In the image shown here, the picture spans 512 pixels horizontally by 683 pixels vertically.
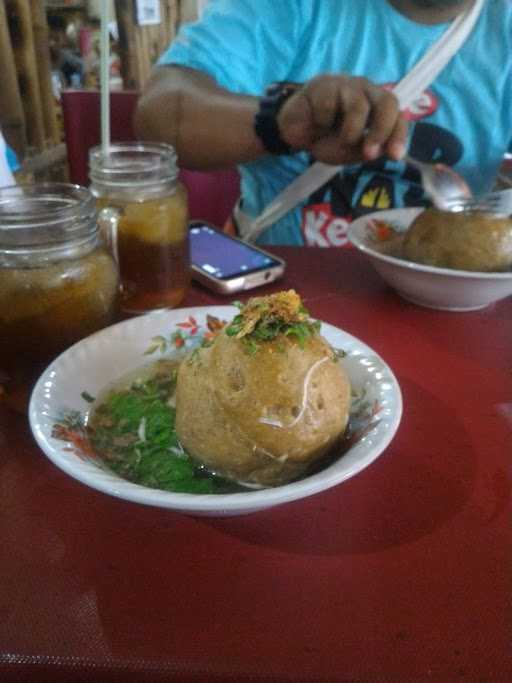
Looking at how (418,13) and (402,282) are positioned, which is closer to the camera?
(402,282)

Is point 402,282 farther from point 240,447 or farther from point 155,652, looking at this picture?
point 155,652

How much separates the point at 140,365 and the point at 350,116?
472 mm

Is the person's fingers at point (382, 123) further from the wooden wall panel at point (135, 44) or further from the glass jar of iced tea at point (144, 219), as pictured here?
the wooden wall panel at point (135, 44)

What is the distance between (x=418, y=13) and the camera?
46.1 inches

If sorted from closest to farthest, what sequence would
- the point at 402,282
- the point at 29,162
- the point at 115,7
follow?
Answer: 1. the point at 402,282
2. the point at 29,162
3. the point at 115,7

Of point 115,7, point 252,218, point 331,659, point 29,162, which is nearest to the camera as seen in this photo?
point 331,659

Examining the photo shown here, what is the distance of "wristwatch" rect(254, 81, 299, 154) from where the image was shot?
37.1 inches

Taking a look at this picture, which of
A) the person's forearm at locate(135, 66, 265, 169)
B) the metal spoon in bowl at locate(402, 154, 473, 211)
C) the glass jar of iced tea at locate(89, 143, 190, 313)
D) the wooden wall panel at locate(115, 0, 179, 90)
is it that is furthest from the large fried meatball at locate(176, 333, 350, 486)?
the wooden wall panel at locate(115, 0, 179, 90)

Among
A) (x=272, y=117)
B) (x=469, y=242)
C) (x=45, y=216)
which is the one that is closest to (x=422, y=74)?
(x=272, y=117)

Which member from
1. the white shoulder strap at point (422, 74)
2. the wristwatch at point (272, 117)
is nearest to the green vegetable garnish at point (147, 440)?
the wristwatch at point (272, 117)

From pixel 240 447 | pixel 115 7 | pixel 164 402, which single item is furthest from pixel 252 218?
pixel 115 7

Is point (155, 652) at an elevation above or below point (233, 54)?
below

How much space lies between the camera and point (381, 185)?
123 centimetres

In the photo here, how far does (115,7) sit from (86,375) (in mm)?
2656
